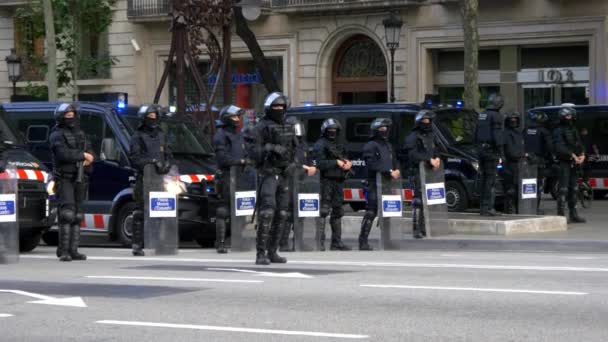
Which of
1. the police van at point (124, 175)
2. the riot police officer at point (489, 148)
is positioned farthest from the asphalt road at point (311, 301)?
the riot police officer at point (489, 148)

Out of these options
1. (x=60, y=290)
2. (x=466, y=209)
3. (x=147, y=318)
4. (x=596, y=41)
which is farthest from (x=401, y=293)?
(x=596, y=41)

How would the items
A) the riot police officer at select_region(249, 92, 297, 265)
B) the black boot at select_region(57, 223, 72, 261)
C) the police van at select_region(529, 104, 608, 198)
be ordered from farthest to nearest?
1. the police van at select_region(529, 104, 608, 198)
2. the black boot at select_region(57, 223, 72, 261)
3. the riot police officer at select_region(249, 92, 297, 265)

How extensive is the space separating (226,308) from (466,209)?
593 inches

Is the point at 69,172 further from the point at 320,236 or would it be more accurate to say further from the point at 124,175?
the point at 320,236

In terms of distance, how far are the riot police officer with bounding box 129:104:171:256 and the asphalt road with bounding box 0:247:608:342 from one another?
1.94 meters

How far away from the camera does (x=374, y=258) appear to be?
1596 cm

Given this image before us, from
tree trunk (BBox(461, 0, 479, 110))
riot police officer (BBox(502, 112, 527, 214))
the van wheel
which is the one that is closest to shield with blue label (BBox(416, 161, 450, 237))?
riot police officer (BBox(502, 112, 527, 214))

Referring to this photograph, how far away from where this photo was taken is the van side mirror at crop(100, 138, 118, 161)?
1944 cm

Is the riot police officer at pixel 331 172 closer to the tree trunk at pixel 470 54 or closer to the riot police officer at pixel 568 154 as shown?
the riot police officer at pixel 568 154

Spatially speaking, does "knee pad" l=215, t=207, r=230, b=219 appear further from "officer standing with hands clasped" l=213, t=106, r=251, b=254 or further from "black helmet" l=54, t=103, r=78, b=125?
"black helmet" l=54, t=103, r=78, b=125

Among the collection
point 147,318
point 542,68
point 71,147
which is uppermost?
point 542,68

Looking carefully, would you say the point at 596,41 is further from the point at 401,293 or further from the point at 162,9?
the point at 401,293

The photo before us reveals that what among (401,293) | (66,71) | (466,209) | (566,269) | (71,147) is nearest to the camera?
(401,293)

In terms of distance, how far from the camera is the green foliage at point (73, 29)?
38.4 m
